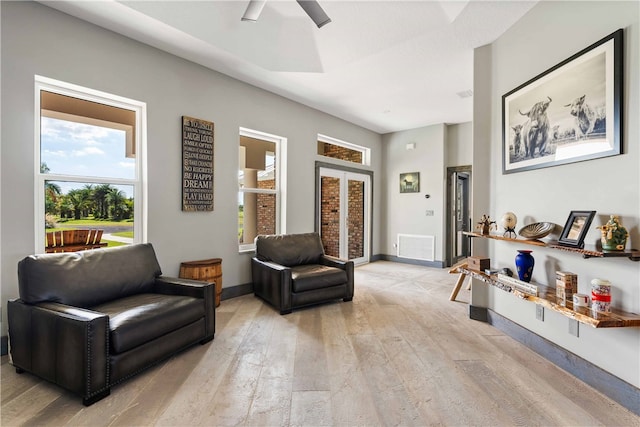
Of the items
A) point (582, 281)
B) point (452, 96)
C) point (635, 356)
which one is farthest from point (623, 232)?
point (452, 96)

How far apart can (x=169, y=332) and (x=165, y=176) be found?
1.81m

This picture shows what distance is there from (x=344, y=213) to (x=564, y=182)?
13.4ft

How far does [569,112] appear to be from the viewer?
2.32m

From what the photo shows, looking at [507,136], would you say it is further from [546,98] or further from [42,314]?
[42,314]

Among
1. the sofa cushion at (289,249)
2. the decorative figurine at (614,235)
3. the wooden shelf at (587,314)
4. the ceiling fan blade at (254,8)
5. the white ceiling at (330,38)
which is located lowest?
the wooden shelf at (587,314)

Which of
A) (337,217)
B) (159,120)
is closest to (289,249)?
(337,217)

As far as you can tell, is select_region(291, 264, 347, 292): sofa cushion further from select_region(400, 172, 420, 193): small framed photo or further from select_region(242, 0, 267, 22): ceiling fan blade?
select_region(400, 172, 420, 193): small framed photo

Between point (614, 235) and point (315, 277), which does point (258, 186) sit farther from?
point (614, 235)

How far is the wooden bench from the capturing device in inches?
110

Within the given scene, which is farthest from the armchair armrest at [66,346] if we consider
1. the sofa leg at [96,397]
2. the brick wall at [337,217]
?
the brick wall at [337,217]

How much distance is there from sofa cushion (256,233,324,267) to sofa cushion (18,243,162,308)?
1386 millimetres

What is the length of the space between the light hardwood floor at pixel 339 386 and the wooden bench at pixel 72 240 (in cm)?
94

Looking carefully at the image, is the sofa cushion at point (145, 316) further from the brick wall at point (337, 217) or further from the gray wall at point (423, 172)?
the gray wall at point (423, 172)

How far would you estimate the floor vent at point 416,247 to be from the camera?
20.9 ft
